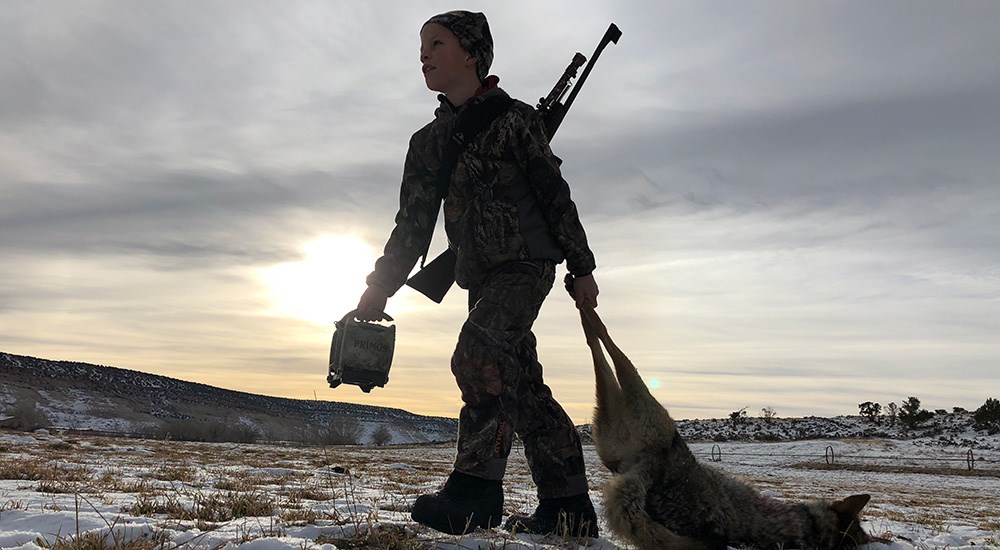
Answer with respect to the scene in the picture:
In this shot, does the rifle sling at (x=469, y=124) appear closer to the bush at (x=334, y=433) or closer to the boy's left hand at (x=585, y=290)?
the boy's left hand at (x=585, y=290)

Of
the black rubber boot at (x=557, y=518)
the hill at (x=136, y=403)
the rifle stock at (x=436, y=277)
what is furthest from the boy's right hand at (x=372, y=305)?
the hill at (x=136, y=403)

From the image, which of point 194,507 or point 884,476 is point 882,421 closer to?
point 884,476

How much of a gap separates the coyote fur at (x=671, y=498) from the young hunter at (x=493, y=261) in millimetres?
467

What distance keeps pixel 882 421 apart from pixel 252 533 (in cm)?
6084

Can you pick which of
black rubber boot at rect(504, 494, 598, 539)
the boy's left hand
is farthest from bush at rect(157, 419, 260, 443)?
the boy's left hand

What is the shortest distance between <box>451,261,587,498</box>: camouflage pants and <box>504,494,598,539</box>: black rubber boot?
46 millimetres

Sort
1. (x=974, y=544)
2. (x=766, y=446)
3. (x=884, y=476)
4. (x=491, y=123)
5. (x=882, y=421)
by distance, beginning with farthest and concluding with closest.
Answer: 1. (x=882, y=421)
2. (x=766, y=446)
3. (x=884, y=476)
4. (x=974, y=544)
5. (x=491, y=123)

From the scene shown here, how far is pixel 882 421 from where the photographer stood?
53156 millimetres

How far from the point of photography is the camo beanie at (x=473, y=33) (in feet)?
11.9

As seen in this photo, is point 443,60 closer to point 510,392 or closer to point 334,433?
point 510,392

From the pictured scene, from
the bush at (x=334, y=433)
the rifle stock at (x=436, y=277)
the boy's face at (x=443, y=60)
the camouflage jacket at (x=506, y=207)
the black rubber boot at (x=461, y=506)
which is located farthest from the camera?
the bush at (x=334, y=433)

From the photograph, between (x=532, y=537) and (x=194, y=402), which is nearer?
(x=532, y=537)

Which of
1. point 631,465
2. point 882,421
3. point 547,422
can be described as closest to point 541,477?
point 547,422

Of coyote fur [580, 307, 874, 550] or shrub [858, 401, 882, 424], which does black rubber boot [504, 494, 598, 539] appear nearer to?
coyote fur [580, 307, 874, 550]
